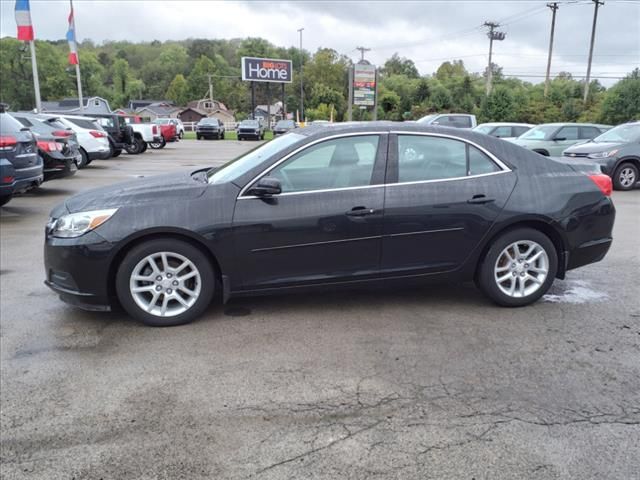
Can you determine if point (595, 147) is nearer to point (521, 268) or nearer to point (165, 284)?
point (521, 268)

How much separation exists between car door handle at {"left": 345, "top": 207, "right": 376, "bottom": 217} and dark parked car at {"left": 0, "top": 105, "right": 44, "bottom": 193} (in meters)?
6.32

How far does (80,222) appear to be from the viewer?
4.06 m

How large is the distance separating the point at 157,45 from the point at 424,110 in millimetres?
122364

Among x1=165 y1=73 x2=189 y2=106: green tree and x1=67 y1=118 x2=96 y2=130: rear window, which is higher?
x1=165 y1=73 x2=189 y2=106: green tree

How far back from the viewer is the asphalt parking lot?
257 centimetres

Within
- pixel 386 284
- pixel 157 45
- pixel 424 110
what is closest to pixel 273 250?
pixel 386 284

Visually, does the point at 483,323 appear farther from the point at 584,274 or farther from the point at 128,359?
the point at 128,359

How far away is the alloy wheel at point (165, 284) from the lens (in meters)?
4.06

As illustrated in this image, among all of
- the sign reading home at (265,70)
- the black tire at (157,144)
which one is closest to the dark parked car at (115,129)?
the black tire at (157,144)

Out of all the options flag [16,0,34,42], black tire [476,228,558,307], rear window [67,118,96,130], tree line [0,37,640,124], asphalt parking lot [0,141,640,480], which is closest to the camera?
asphalt parking lot [0,141,640,480]

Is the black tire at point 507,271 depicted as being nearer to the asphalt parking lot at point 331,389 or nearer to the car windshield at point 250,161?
the asphalt parking lot at point 331,389

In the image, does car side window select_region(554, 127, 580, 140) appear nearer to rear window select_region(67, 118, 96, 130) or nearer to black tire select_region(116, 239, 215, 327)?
black tire select_region(116, 239, 215, 327)

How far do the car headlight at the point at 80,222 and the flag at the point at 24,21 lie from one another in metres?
23.4

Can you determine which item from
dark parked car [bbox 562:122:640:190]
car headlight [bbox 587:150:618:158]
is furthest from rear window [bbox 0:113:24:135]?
car headlight [bbox 587:150:618:158]
